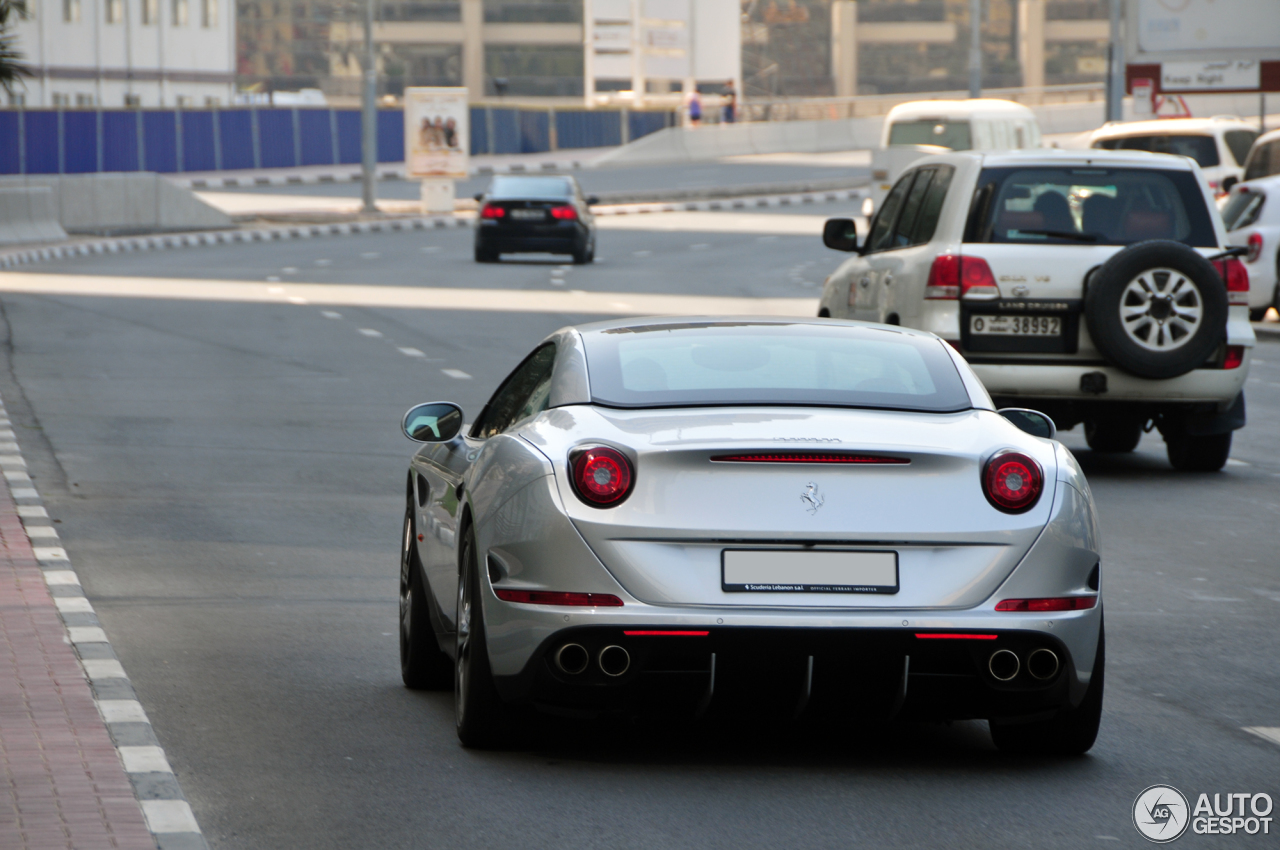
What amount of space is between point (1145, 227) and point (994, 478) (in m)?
7.60

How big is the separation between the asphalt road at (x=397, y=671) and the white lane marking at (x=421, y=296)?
26.2 feet

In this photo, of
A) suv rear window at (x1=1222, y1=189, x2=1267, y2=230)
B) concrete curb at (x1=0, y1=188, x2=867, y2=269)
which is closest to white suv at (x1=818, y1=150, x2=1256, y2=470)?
suv rear window at (x1=1222, y1=189, x2=1267, y2=230)

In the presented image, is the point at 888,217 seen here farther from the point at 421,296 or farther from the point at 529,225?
the point at 529,225

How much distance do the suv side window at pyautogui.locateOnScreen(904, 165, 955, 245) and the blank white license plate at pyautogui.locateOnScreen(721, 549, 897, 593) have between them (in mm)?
7858

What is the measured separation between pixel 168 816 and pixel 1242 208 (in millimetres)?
21052

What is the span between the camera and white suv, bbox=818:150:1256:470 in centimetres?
1275

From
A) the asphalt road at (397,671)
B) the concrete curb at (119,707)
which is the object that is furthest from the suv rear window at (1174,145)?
the concrete curb at (119,707)

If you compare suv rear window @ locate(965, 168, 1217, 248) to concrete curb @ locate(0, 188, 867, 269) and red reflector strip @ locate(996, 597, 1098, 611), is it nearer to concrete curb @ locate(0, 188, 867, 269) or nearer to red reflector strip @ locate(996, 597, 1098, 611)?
red reflector strip @ locate(996, 597, 1098, 611)

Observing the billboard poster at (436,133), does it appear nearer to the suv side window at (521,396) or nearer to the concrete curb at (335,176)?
the concrete curb at (335,176)

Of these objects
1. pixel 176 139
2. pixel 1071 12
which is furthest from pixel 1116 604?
pixel 1071 12

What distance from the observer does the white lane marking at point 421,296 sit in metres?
26.8

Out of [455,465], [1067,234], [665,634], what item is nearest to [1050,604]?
[665,634]

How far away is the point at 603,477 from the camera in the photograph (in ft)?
19.3

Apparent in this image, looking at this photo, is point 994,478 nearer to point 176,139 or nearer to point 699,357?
point 699,357
